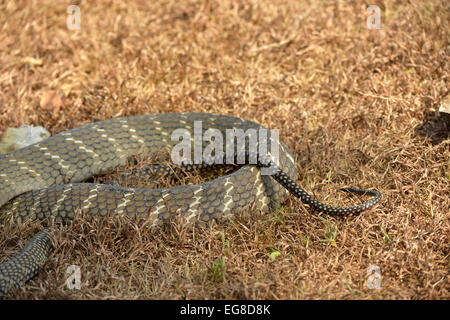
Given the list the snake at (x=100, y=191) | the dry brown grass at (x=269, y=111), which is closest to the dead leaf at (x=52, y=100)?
the dry brown grass at (x=269, y=111)

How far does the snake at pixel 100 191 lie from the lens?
15.6 feet

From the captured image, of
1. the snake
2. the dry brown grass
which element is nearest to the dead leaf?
the dry brown grass

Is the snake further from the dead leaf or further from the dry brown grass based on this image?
the dead leaf

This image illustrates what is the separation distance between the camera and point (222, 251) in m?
4.55

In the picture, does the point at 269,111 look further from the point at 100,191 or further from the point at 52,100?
the point at 52,100

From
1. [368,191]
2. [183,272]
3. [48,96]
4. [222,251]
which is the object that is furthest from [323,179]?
[48,96]

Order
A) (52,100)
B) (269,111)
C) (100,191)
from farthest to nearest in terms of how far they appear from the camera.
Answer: (52,100)
(269,111)
(100,191)

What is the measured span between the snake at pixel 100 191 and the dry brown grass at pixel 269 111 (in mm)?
137

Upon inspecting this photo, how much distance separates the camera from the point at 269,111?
22.0 ft

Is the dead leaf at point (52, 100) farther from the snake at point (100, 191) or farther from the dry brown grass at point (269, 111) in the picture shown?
the snake at point (100, 191)

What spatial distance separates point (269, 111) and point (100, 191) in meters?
2.63

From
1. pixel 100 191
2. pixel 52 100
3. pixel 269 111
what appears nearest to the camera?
pixel 100 191

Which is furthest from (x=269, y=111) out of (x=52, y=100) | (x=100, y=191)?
(x=52, y=100)

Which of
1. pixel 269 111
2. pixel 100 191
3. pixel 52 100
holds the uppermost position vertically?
pixel 52 100
